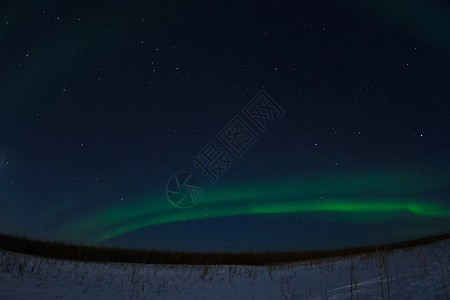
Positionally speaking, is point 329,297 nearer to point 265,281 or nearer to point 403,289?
point 403,289

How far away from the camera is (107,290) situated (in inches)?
267

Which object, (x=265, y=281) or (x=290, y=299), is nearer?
(x=290, y=299)

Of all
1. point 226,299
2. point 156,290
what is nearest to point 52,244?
point 156,290

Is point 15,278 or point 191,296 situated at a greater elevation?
point 15,278

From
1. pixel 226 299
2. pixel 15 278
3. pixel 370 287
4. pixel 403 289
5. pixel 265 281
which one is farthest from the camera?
pixel 265 281

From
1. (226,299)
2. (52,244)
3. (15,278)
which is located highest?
(52,244)

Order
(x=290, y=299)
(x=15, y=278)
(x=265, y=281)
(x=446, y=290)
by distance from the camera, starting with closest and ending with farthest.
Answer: (x=446, y=290), (x=290, y=299), (x=15, y=278), (x=265, y=281)

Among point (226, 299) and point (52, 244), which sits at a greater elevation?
point (52, 244)

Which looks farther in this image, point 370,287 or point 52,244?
point 52,244

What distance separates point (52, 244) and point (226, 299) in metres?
20.1

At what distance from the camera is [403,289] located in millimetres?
4543

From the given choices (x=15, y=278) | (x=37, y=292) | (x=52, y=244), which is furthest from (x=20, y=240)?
(x=37, y=292)

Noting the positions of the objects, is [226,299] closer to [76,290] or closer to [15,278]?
[76,290]

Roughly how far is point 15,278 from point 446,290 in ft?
27.8
